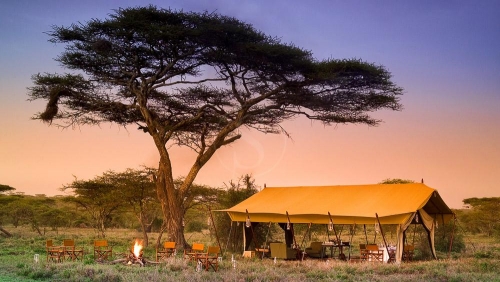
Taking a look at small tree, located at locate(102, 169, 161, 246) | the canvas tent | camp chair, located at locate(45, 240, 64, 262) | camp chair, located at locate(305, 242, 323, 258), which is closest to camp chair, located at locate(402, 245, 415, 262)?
the canvas tent

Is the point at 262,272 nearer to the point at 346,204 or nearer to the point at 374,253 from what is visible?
the point at 374,253

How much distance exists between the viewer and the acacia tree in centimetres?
2155

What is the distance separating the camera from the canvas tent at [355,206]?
1839 cm

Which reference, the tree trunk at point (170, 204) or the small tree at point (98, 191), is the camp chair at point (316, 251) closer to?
the tree trunk at point (170, 204)

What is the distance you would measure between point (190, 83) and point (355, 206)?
8.52 m

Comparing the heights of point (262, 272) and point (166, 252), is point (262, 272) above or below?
below

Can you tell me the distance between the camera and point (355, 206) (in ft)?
64.4

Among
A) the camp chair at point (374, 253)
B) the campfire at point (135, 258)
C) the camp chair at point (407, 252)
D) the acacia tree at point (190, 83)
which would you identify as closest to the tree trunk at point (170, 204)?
the acacia tree at point (190, 83)

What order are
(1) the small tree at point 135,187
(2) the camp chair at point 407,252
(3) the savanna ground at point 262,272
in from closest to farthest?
(3) the savanna ground at point 262,272 < (2) the camp chair at point 407,252 < (1) the small tree at point 135,187

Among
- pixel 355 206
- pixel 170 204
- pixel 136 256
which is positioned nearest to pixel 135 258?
pixel 136 256

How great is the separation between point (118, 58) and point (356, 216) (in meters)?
10.3

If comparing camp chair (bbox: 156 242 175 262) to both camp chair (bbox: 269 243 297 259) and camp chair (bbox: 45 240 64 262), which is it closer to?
camp chair (bbox: 45 240 64 262)

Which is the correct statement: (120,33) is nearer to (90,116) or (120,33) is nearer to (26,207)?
(90,116)

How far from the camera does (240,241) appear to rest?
24141 millimetres
